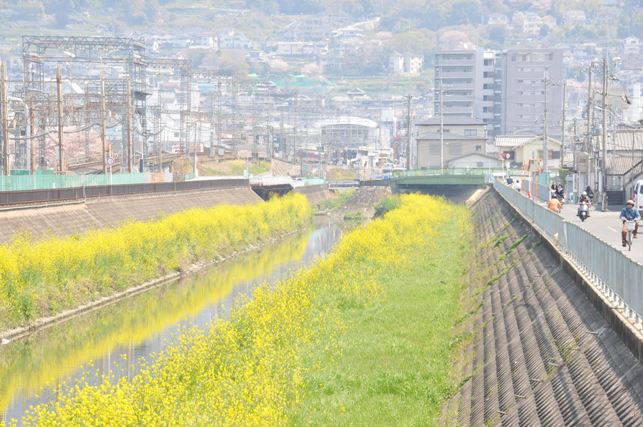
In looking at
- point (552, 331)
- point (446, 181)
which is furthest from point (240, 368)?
point (446, 181)

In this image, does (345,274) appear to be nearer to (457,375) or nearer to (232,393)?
(457,375)

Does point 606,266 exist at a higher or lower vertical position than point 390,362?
higher

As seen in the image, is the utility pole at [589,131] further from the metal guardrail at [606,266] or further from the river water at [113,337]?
the metal guardrail at [606,266]

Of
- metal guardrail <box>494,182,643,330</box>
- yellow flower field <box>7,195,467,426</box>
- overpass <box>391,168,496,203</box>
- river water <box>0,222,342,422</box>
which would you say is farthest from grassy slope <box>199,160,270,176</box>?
metal guardrail <box>494,182,643,330</box>

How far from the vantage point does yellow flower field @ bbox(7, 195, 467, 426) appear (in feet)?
61.1

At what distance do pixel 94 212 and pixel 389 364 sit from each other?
118 feet

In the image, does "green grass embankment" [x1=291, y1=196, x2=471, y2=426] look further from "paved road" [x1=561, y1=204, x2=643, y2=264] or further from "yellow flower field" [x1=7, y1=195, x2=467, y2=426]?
"paved road" [x1=561, y1=204, x2=643, y2=264]

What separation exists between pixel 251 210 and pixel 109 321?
3925cm

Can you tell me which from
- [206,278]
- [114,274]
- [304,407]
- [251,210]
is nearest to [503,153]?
[251,210]

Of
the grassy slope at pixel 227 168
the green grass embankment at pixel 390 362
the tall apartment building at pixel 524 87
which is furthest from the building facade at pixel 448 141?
the green grass embankment at pixel 390 362

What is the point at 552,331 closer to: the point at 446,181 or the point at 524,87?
the point at 446,181

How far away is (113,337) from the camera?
37812 mm

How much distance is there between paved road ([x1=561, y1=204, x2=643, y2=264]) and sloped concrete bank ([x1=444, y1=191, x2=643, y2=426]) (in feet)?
6.24

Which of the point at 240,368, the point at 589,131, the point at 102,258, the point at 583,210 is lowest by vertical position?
the point at 102,258
